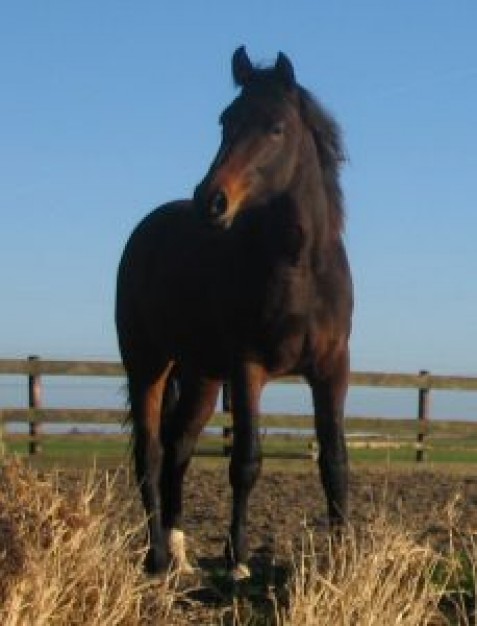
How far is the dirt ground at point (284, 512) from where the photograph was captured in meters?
6.30

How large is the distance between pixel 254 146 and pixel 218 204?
45 cm

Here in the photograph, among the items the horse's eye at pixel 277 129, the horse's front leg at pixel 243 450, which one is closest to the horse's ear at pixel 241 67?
the horse's eye at pixel 277 129

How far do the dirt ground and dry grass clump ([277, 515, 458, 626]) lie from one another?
0.36 metres

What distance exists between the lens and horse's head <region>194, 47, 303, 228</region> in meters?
5.97

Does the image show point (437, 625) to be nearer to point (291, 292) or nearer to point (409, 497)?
point (291, 292)

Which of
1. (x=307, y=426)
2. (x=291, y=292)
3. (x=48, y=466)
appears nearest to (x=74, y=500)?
(x=291, y=292)

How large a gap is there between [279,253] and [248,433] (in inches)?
35.9

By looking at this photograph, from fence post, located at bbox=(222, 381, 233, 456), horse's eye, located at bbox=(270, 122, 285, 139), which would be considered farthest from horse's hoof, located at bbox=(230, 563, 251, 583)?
fence post, located at bbox=(222, 381, 233, 456)

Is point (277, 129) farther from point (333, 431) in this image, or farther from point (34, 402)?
point (34, 402)

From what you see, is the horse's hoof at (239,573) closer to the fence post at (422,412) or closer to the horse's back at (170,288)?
the horse's back at (170,288)

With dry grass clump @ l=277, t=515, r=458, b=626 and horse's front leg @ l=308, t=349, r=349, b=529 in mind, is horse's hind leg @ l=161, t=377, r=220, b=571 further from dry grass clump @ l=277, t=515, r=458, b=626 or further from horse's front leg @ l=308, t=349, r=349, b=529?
dry grass clump @ l=277, t=515, r=458, b=626

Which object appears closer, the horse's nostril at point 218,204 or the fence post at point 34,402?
the horse's nostril at point 218,204

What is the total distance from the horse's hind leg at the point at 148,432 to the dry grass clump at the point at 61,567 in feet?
6.80

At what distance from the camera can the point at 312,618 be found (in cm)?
495
